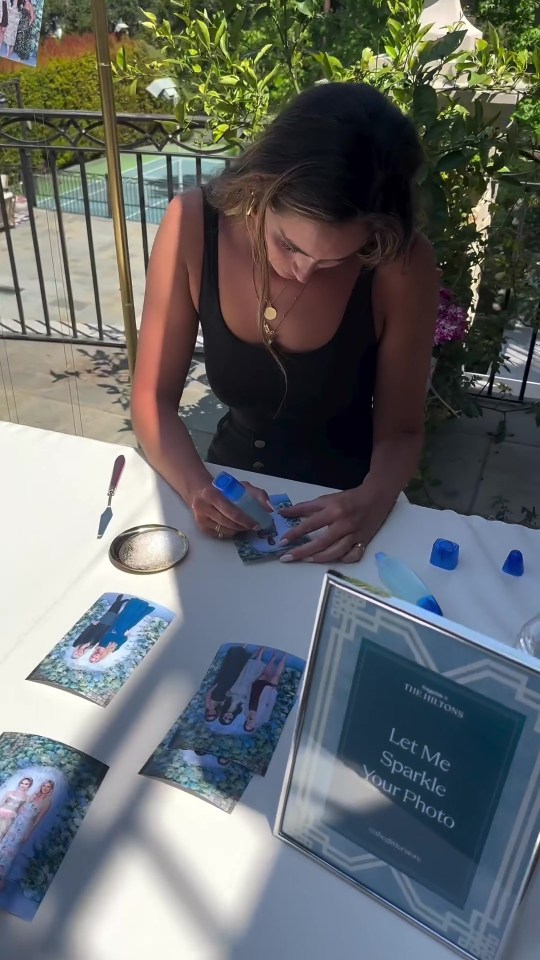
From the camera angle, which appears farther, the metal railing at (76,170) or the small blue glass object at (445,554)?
the metal railing at (76,170)

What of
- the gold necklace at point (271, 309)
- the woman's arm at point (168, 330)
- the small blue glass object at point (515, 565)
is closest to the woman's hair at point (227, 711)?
the small blue glass object at point (515, 565)

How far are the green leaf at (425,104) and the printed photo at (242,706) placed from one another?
1.62 metres

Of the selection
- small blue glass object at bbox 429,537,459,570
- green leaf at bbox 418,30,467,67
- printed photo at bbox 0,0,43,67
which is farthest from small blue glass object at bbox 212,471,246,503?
green leaf at bbox 418,30,467,67

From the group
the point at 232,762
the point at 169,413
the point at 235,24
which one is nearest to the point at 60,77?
the point at 235,24

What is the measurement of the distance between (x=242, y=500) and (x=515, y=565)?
408 millimetres

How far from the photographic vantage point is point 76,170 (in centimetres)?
293

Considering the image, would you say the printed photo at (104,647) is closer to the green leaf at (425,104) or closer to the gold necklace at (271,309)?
the gold necklace at (271,309)

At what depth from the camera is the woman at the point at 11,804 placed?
659 millimetres

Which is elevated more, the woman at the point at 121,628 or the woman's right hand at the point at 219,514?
the woman's right hand at the point at 219,514

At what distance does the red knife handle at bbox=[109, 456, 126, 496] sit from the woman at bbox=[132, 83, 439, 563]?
0.07 m

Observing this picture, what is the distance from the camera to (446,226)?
2197 mm

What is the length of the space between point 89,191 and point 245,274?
2.22m

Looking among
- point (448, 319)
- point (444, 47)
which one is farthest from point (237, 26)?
point (448, 319)

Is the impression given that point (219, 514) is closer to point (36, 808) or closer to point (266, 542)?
point (266, 542)
